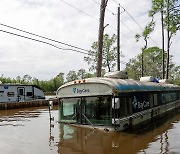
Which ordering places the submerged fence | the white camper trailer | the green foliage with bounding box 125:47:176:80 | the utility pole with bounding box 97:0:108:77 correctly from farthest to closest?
the green foliage with bounding box 125:47:176:80, the white camper trailer, the submerged fence, the utility pole with bounding box 97:0:108:77

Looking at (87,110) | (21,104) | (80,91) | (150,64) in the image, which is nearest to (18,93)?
(21,104)

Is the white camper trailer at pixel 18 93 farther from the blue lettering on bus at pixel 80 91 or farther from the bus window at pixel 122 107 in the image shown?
the bus window at pixel 122 107

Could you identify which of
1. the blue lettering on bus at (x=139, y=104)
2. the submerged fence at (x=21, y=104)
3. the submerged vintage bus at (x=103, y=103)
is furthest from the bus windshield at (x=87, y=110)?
the submerged fence at (x=21, y=104)

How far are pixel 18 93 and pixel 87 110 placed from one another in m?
24.6

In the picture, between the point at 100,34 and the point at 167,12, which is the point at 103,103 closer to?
the point at 100,34

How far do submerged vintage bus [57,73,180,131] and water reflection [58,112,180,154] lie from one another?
0.48 meters

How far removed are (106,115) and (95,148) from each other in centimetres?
274

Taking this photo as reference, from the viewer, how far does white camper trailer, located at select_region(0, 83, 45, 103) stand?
34938 millimetres

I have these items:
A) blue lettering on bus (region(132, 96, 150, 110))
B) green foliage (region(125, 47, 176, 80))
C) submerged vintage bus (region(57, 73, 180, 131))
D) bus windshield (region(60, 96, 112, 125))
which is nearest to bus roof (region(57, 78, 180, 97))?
submerged vintage bus (region(57, 73, 180, 131))

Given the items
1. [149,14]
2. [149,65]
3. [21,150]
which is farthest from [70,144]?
[149,65]

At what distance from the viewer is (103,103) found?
531 inches

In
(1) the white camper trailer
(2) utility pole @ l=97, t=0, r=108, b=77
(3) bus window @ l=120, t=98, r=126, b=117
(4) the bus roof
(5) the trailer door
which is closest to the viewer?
(4) the bus roof

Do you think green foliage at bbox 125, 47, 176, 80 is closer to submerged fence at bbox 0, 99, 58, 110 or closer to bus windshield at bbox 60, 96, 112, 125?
submerged fence at bbox 0, 99, 58, 110

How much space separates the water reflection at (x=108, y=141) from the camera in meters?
10.5
